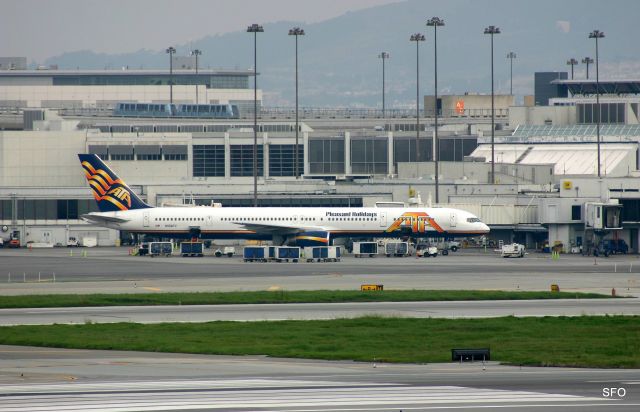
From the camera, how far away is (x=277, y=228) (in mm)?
110812

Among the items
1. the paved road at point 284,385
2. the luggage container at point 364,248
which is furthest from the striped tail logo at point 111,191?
the paved road at point 284,385

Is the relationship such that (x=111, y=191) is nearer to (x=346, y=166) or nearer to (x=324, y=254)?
(x=324, y=254)

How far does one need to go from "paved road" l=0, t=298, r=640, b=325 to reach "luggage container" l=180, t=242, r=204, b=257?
143 ft

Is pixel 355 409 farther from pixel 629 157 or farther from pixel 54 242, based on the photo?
pixel 629 157

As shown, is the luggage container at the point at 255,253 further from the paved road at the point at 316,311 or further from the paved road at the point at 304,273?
the paved road at the point at 316,311

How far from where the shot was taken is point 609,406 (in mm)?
34312

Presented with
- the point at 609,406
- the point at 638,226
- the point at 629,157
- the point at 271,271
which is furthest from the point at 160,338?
the point at 629,157

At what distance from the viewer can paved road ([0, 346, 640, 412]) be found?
3484cm

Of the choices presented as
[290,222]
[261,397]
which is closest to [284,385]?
[261,397]

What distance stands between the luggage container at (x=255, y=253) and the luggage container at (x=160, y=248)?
1103 centimetres

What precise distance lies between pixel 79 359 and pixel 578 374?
18.6 meters

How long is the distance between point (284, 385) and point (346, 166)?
137 meters

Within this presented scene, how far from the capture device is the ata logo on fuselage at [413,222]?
11075 cm

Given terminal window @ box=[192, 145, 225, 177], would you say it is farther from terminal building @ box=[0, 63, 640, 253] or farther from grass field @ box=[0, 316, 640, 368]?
grass field @ box=[0, 316, 640, 368]
